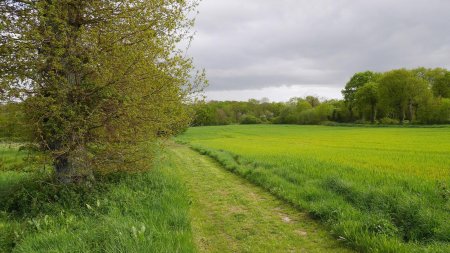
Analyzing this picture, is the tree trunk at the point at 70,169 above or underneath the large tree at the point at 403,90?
underneath

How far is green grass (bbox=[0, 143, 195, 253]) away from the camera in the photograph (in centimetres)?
498

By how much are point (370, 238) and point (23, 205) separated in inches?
297

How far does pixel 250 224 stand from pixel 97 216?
10.9ft

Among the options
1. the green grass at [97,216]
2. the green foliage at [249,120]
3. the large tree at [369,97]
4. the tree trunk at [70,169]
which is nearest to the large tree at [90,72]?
the tree trunk at [70,169]

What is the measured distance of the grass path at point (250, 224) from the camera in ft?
19.0

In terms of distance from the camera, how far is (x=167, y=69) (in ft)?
27.5

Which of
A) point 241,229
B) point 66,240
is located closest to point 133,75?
point 66,240

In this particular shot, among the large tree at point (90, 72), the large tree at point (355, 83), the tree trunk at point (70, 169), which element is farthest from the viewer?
the large tree at point (355, 83)

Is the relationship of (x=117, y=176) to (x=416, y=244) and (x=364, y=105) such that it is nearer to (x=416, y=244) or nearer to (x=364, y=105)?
(x=416, y=244)

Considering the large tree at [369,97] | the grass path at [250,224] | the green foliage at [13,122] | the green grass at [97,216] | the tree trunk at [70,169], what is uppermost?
the large tree at [369,97]

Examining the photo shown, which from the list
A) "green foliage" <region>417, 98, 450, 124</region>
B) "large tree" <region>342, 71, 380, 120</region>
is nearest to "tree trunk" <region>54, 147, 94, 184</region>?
"green foliage" <region>417, 98, 450, 124</region>

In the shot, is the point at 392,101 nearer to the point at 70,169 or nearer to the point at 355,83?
the point at 355,83

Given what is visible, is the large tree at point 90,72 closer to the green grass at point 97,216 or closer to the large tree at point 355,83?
the green grass at point 97,216

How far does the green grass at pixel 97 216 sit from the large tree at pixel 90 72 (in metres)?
0.73
